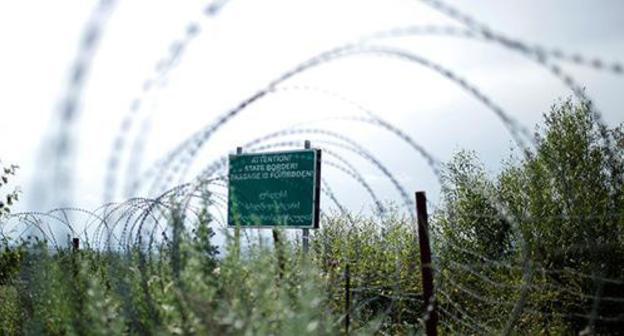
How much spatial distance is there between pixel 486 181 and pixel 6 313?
15443mm

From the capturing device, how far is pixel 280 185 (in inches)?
663

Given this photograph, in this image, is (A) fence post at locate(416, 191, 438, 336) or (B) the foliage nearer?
(B) the foliage

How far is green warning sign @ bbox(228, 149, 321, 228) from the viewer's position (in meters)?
16.0

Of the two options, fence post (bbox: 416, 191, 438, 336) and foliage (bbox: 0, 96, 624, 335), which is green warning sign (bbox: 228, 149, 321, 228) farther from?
fence post (bbox: 416, 191, 438, 336)

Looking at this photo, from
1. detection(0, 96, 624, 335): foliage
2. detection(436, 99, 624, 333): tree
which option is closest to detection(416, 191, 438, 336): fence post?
detection(0, 96, 624, 335): foliage

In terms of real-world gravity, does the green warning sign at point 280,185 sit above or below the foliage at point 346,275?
above

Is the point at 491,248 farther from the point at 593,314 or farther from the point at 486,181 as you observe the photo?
the point at 593,314

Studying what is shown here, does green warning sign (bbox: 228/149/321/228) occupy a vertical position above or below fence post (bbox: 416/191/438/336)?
above

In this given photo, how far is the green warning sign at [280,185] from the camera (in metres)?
16.0

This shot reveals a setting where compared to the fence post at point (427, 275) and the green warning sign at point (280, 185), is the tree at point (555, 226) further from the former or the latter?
the fence post at point (427, 275)

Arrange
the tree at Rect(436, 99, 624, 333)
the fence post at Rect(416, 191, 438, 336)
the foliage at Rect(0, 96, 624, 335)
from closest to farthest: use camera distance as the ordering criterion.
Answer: the foliage at Rect(0, 96, 624, 335) → the fence post at Rect(416, 191, 438, 336) → the tree at Rect(436, 99, 624, 333)

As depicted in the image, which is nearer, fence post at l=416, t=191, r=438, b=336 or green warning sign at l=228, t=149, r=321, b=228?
fence post at l=416, t=191, r=438, b=336

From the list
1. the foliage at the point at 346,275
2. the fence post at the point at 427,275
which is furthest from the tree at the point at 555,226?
the fence post at the point at 427,275

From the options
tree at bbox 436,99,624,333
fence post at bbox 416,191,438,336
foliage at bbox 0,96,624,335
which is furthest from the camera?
tree at bbox 436,99,624,333
